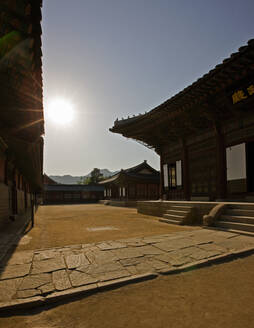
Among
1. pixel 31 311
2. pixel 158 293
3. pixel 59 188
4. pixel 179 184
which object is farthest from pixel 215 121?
pixel 59 188

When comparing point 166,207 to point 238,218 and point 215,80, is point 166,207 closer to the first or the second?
point 238,218

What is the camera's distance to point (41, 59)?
2.93 metres

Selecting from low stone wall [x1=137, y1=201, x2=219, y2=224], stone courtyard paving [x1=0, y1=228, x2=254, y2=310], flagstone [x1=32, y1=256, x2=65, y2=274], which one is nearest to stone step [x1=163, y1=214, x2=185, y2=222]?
low stone wall [x1=137, y1=201, x2=219, y2=224]

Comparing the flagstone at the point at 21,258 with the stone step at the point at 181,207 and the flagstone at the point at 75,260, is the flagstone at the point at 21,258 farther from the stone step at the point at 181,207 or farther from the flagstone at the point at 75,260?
the stone step at the point at 181,207

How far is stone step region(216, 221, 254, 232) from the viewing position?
5.35 meters

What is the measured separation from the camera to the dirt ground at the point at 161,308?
1.96 metres

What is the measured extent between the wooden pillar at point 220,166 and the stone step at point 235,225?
3.05 metres

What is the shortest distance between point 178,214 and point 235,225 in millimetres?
2850

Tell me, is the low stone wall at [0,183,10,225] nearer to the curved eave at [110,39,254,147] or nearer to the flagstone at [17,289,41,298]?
the flagstone at [17,289,41,298]

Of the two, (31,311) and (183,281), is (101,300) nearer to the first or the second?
(31,311)

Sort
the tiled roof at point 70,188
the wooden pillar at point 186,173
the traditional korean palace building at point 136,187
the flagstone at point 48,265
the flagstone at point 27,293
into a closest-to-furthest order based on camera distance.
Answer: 1. the flagstone at point 27,293
2. the flagstone at point 48,265
3. the wooden pillar at point 186,173
4. the traditional korean palace building at point 136,187
5. the tiled roof at point 70,188

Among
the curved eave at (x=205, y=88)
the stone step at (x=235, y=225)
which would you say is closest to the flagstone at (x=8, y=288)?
the stone step at (x=235, y=225)

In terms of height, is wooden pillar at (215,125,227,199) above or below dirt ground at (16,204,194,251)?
above

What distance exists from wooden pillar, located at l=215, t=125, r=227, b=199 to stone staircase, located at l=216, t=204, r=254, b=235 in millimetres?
2224
